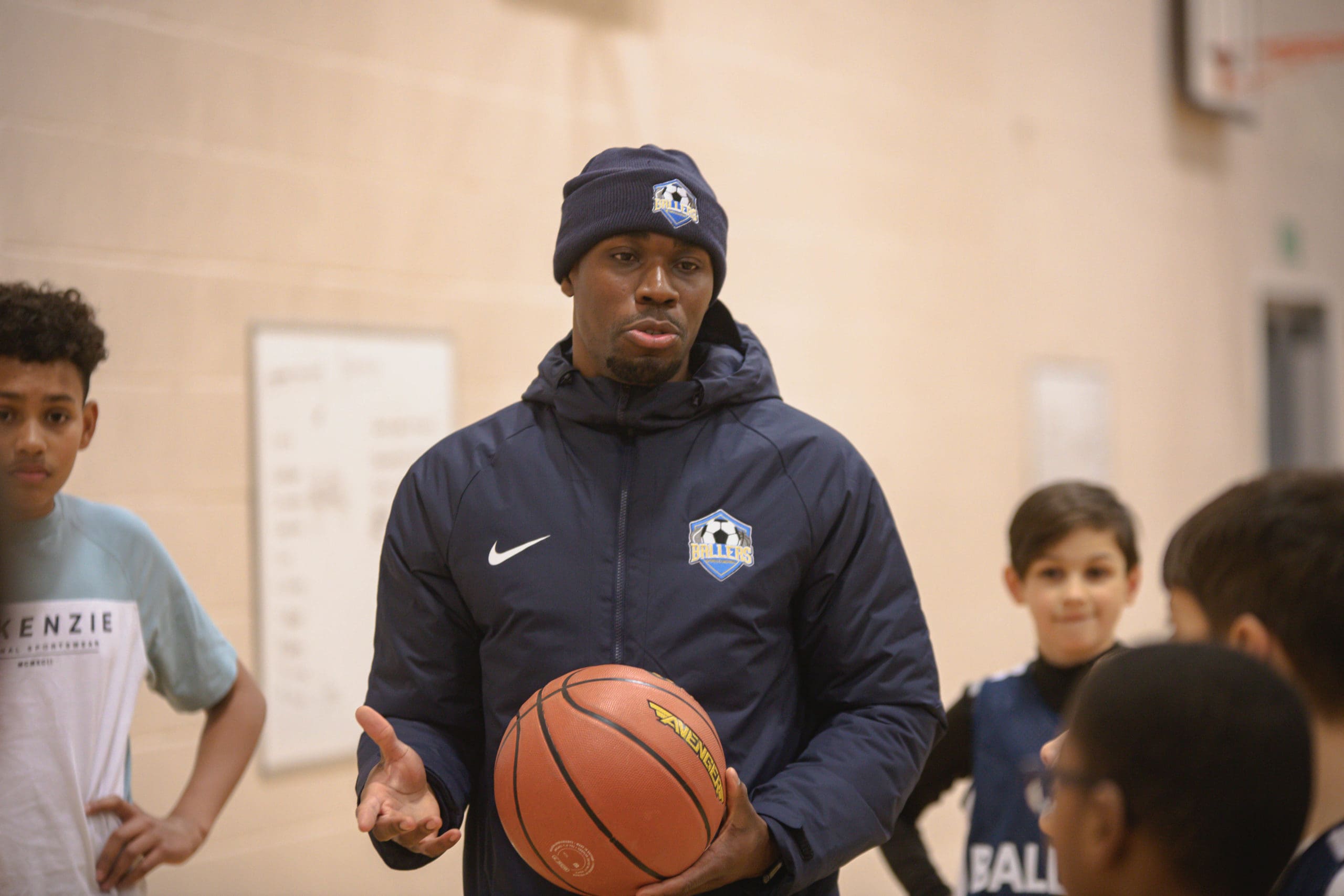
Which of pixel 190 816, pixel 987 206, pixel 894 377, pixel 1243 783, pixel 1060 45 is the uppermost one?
pixel 1060 45

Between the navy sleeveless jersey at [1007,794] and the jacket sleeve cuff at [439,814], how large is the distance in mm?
1122

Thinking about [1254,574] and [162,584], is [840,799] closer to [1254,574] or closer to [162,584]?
[1254,574]

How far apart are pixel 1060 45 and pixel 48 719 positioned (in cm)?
486

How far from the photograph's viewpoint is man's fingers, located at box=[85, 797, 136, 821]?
1825mm

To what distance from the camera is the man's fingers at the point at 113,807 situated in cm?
183

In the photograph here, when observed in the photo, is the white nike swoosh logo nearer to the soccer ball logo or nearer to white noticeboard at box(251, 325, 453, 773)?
the soccer ball logo

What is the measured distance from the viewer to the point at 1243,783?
1.03 metres

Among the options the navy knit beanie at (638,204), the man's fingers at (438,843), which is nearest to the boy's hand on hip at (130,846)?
the man's fingers at (438,843)

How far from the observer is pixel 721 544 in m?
1.58

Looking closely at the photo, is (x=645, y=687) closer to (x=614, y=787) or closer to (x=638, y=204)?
(x=614, y=787)

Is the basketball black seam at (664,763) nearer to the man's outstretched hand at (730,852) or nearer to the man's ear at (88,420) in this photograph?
the man's outstretched hand at (730,852)

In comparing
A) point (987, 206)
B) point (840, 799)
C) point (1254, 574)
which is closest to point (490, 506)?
point (840, 799)

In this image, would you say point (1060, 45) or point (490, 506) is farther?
point (1060, 45)

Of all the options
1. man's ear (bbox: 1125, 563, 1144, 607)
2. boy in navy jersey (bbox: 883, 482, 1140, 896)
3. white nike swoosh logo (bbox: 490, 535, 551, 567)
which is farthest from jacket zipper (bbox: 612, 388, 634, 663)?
man's ear (bbox: 1125, 563, 1144, 607)
